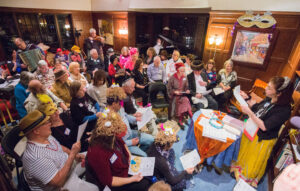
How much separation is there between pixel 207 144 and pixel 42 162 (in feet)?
7.59

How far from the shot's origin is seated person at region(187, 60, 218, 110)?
160 inches

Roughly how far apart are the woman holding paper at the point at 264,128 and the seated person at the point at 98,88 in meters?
2.66

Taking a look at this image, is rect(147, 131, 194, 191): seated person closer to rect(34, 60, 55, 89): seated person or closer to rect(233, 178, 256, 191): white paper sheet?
rect(233, 178, 256, 191): white paper sheet

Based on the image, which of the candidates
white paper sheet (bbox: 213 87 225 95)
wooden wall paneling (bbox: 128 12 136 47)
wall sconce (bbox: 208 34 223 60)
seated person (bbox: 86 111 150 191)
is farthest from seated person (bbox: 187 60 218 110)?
wooden wall paneling (bbox: 128 12 136 47)

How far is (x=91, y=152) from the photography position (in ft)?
5.02

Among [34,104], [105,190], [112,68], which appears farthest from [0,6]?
[105,190]

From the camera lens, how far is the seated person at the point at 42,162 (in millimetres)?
1401

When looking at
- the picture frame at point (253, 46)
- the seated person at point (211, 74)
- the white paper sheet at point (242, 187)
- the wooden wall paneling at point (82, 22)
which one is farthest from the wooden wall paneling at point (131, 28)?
the white paper sheet at point (242, 187)

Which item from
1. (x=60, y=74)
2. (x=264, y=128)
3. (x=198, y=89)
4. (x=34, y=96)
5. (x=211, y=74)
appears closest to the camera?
(x=264, y=128)

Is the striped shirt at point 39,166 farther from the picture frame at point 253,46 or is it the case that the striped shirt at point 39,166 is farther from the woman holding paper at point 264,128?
the picture frame at point 253,46

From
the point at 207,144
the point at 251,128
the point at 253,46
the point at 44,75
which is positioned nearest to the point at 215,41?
the point at 253,46

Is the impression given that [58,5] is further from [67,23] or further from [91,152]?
[91,152]

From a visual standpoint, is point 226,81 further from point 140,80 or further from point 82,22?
point 82,22

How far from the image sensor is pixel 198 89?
13.6ft
